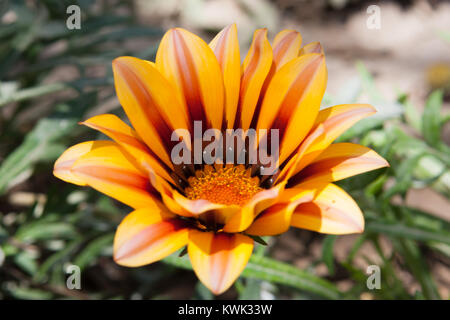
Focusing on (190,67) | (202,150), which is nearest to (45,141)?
(202,150)

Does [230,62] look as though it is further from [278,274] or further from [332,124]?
[278,274]

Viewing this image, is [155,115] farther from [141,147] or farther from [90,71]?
[90,71]

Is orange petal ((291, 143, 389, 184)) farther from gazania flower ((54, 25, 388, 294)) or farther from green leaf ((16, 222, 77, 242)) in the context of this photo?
green leaf ((16, 222, 77, 242))

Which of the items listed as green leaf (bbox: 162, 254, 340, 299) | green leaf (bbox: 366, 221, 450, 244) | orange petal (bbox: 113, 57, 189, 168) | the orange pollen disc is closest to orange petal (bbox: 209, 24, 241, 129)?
orange petal (bbox: 113, 57, 189, 168)

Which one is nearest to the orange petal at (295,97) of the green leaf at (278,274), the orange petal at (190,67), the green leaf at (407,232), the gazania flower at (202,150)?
the gazania flower at (202,150)
